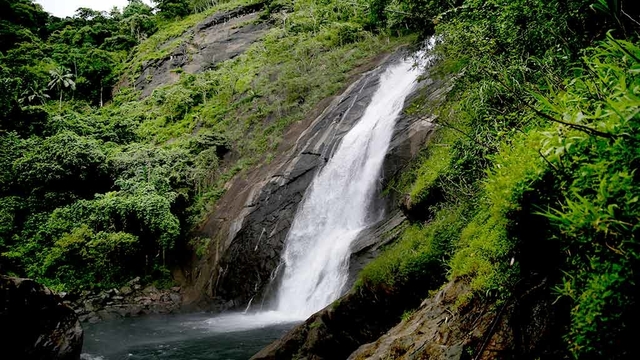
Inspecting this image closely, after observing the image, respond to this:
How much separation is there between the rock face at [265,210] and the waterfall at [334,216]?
596mm

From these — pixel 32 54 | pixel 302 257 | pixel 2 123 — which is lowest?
pixel 302 257

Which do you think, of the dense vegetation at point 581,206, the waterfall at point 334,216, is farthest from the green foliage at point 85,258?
the dense vegetation at point 581,206

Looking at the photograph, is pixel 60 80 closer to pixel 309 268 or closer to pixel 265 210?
pixel 265 210

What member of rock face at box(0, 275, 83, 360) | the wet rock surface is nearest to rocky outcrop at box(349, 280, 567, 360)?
rock face at box(0, 275, 83, 360)

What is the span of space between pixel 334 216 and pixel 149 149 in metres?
16.0

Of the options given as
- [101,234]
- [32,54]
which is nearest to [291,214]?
[101,234]

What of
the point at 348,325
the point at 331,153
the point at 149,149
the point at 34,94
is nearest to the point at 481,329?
the point at 348,325

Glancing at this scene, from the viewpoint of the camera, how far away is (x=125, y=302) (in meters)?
19.8

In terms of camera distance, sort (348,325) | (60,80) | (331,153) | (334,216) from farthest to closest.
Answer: (60,80), (331,153), (334,216), (348,325)

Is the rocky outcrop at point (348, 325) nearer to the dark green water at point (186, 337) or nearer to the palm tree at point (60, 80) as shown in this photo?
the dark green water at point (186, 337)

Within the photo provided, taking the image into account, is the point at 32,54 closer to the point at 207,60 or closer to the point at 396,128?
the point at 207,60

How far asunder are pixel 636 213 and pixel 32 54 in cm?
5528

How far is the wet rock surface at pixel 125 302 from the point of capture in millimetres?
18438

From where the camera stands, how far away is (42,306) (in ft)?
33.1
